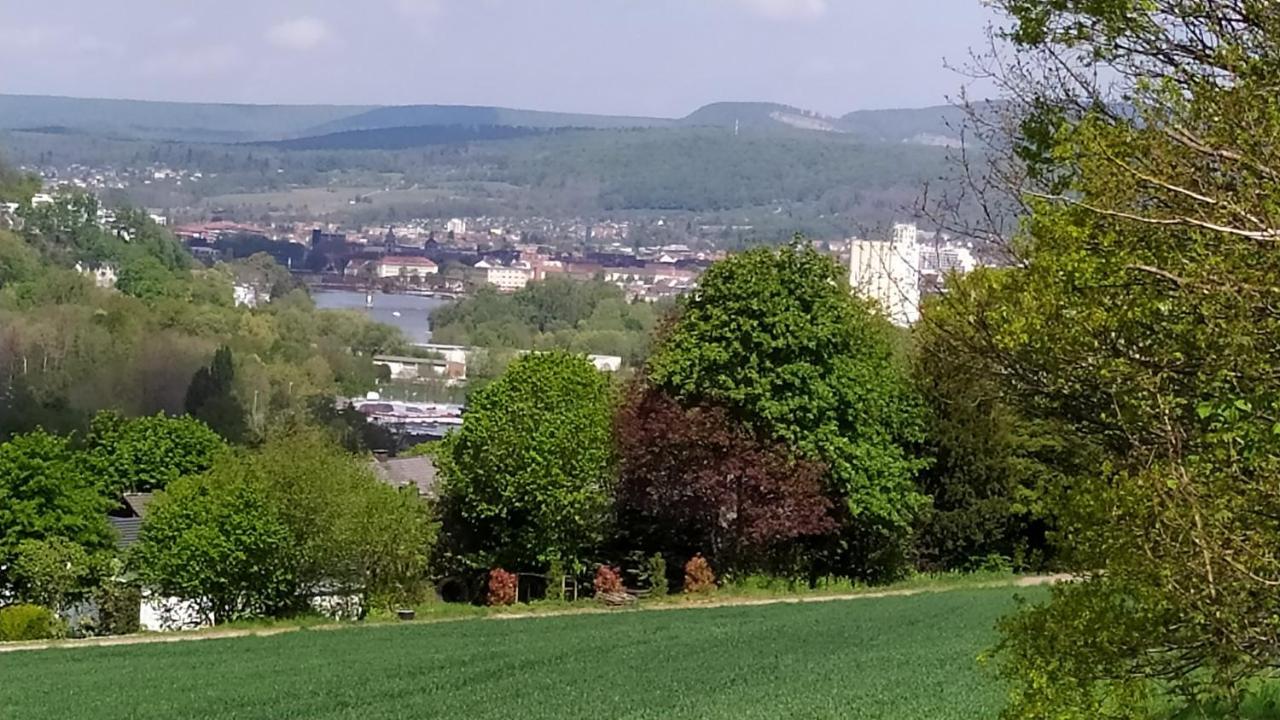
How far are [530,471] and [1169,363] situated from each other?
27.2 m

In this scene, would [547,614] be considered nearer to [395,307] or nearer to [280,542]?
[280,542]

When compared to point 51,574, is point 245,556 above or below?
above

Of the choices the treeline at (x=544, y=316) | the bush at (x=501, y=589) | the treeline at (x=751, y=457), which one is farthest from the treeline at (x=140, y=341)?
the bush at (x=501, y=589)

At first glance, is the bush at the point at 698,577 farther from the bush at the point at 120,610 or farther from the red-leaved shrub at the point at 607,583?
the bush at the point at 120,610

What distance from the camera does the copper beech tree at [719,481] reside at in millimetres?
30516

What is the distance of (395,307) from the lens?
16100 centimetres

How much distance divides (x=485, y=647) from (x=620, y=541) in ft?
41.1

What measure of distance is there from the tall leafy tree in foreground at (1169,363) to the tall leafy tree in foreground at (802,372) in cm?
2406

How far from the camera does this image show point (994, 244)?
27.9 ft

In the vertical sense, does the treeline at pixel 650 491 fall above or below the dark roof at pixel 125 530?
above

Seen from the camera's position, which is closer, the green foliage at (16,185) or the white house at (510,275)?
the green foliage at (16,185)

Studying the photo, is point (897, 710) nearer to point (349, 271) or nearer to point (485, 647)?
point (485, 647)

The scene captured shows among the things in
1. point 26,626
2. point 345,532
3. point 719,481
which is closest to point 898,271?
point 719,481

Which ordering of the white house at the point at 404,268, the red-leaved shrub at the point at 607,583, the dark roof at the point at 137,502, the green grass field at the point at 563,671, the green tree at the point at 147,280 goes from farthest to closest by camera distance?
the white house at the point at 404,268 < the green tree at the point at 147,280 < the dark roof at the point at 137,502 < the red-leaved shrub at the point at 607,583 < the green grass field at the point at 563,671
